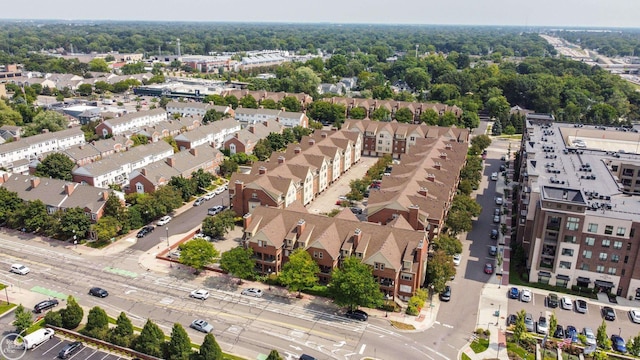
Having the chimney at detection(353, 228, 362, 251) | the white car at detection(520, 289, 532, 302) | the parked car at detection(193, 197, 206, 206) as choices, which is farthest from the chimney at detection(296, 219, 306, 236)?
the parked car at detection(193, 197, 206, 206)

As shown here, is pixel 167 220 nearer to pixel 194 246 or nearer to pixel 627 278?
pixel 194 246

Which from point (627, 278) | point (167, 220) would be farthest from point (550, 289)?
point (167, 220)

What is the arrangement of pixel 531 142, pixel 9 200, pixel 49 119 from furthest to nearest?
pixel 49 119 → pixel 531 142 → pixel 9 200

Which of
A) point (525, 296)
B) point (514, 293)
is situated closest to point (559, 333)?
point (525, 296)

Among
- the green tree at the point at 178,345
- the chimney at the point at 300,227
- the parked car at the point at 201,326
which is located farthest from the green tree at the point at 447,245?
the green tree at the point at 178,345

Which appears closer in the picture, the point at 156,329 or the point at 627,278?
the point at 156,329

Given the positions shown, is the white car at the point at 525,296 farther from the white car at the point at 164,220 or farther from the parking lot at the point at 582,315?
the white car at the point at 164,220
